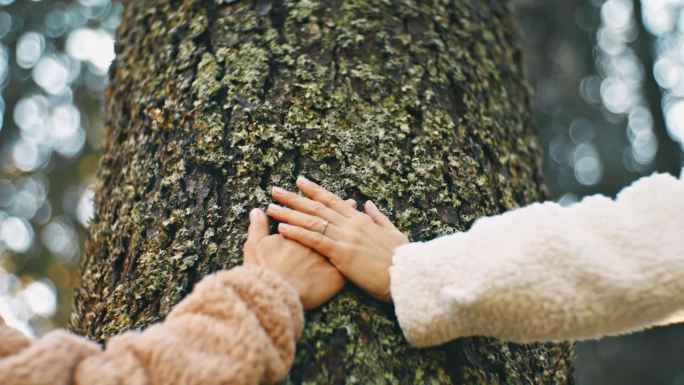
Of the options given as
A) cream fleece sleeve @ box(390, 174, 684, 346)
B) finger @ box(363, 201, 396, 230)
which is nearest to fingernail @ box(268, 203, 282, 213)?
finger @ box(363, 201, 396, 230)

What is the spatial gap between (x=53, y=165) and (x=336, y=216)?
5.56 meters

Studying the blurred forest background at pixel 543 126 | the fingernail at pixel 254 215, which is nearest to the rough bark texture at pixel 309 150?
the fingernail at pixel 254 215

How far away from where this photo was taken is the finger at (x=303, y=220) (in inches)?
51.1

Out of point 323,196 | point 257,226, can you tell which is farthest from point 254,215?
point 323,196

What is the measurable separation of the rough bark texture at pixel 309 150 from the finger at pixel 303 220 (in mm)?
72

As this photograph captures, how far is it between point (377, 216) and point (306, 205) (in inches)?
6.1

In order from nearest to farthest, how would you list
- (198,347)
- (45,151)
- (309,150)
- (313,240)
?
(198,347), (313,240), (309,150), (45,151)

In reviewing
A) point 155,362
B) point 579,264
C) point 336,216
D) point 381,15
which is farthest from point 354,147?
point 155,362

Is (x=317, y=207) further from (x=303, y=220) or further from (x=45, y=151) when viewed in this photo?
(x=45, y=151)

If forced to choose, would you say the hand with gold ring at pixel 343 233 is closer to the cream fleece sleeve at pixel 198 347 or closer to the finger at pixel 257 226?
the finger at pixel 257 226

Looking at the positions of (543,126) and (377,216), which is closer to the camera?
(377,216)

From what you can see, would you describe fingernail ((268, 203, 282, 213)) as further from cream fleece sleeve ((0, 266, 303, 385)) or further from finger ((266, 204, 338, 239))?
cream fleece sleeve ((0, 266, 303, 385))

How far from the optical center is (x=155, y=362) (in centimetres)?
102

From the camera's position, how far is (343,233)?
1.29 m
